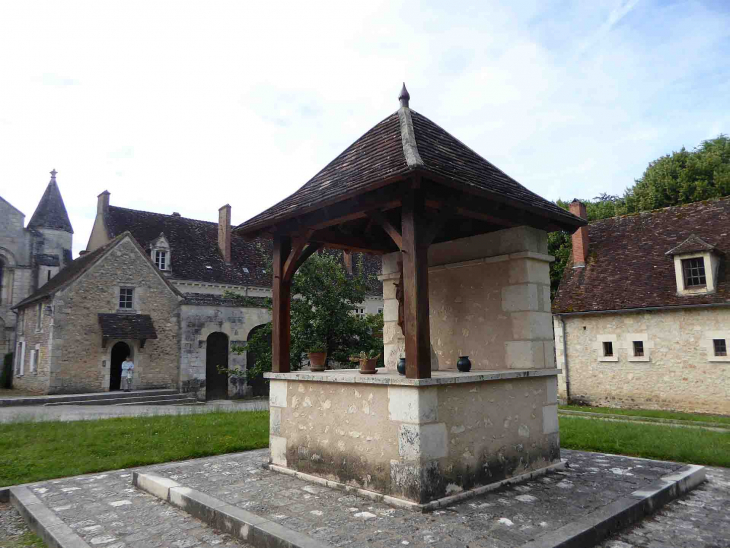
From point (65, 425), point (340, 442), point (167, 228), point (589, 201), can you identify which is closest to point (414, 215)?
point (340, 442)

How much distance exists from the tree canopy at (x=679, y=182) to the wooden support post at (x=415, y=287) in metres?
22.4

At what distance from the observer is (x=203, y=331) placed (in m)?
22.2

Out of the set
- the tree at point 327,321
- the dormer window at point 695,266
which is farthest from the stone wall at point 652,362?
the tree at point 327,321

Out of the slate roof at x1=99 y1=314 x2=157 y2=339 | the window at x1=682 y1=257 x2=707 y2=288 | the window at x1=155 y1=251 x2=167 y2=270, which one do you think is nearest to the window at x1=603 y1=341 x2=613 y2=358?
Result: the window at x1=682 y1=257 x2=707 y2=288

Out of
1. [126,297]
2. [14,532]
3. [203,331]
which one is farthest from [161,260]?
[14,532]

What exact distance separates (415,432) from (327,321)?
10.9m

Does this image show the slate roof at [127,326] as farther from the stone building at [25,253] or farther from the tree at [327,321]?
the stone building at [25,253]

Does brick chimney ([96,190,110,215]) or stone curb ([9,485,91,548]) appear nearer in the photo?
Answer: stone curb ([9,485,91,548])

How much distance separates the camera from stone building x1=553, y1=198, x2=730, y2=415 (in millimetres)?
15281

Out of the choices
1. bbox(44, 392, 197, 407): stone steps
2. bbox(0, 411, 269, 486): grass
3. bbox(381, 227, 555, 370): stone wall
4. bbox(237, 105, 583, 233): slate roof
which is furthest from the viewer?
bbox(44, 392, 197, 407): stone steps

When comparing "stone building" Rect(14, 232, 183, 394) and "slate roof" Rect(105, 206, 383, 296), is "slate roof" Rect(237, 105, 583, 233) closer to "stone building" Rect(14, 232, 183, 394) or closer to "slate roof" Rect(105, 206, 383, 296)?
"stone building" Rect(14, 232, 183, 394)

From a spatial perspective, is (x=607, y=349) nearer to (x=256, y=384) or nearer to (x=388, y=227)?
(x=388, y=227)

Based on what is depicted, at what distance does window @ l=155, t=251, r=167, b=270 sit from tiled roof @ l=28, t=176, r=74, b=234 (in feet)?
22.5

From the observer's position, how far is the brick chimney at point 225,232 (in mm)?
26984
